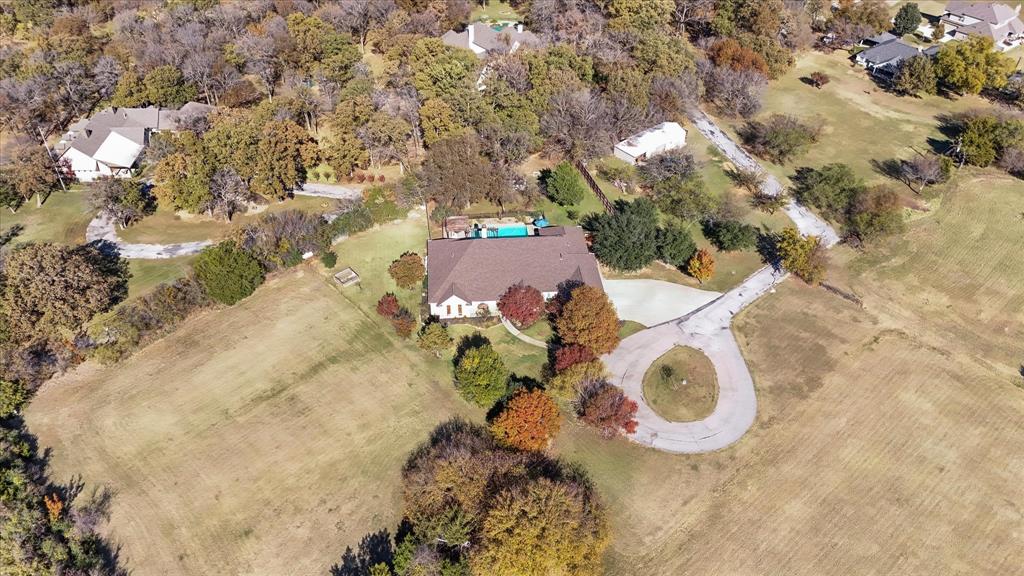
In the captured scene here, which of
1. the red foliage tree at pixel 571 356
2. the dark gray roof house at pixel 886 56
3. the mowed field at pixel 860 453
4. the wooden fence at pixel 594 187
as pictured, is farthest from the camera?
the dark gray roof house at pixel 886 56

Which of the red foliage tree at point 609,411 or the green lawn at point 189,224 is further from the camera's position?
the green lawn at point 189,224

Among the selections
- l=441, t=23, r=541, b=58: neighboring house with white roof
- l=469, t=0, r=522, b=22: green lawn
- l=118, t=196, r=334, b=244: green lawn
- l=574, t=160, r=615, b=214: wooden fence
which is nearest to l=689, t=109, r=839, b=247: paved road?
l=574, t=160, r=615, b=214: wooden fence

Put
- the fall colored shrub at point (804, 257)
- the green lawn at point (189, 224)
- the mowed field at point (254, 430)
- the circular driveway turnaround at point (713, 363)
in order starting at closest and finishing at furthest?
the mowed field at point (254, 430) → the circular driveway turnaround at point (713, 363) → the fall colored shrub at point (804, 257) → the green lawn at point (189, 224)

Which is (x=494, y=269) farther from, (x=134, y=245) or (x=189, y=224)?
(x=134, y=245)

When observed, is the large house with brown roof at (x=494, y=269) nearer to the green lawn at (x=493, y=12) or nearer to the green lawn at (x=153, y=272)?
the green lawn at (x=153, y=272)

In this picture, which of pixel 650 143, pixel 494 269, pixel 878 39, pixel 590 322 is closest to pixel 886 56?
pixel 878 39

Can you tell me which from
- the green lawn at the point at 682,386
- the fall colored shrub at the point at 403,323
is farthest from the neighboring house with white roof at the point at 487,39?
the green lawn at the point at 682,386

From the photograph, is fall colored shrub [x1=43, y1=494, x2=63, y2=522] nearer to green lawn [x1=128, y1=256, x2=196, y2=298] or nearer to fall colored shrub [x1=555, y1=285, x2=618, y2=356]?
green lawn [x1=128, y1=256, x2=196, y2=298]
